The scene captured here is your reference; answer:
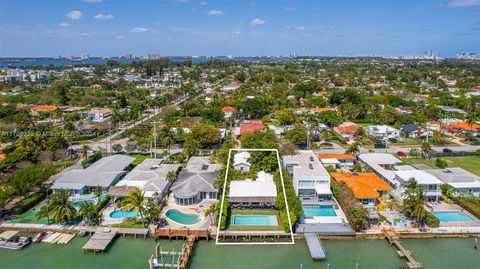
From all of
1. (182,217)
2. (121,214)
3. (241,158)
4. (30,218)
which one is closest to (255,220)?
(182,217)

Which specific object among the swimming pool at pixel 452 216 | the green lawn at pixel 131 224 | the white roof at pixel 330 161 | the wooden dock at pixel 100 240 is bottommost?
the wooden dock at pixel 100 240

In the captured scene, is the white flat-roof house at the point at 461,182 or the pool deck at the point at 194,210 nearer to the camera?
the pool deck at the point at 194,210

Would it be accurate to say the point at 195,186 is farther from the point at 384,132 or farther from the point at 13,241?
the point at 384,132

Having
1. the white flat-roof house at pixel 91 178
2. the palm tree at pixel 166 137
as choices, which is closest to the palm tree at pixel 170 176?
the white flat-roof house at pixel 91 178

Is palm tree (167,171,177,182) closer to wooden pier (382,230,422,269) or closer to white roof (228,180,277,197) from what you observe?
white roof (228,180,277,197)

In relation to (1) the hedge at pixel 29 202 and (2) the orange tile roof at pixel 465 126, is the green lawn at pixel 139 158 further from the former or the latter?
(2) the orange tile roof at pixel 465 126

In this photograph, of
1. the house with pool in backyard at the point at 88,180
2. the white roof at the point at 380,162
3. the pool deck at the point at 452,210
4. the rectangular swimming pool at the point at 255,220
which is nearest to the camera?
the pool deck at the point at 452,210

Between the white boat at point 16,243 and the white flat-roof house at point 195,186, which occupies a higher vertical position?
the white flat-roof house at point 195,186
